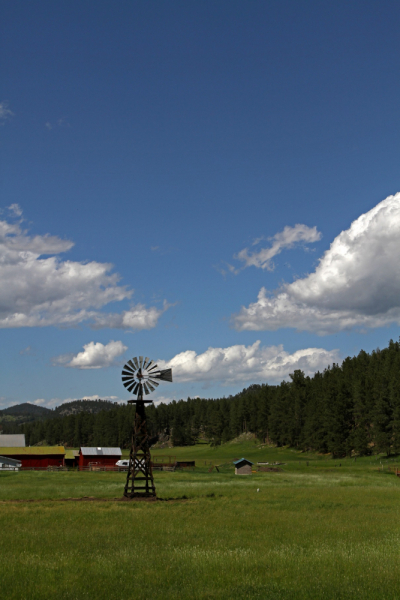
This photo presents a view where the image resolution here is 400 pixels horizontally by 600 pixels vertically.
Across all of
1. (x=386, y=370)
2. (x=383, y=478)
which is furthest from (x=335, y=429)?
(x=383, y=478)

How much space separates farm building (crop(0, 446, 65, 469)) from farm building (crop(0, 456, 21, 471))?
4.02m

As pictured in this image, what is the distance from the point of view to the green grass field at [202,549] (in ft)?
45.9

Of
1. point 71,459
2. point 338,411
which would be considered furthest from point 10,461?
point 338,411

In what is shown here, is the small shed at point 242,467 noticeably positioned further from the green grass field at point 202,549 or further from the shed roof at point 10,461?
the shed roof at point 10,461

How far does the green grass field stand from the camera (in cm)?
1400

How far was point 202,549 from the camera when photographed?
19.4 meters

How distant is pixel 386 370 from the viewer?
111250 millimetres

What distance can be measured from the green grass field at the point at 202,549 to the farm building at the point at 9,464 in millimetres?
54570

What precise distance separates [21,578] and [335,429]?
100115mm

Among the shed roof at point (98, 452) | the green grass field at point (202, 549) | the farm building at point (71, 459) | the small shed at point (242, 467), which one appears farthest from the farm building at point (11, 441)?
the green grass field at point (202, 549)

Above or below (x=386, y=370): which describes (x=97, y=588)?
below

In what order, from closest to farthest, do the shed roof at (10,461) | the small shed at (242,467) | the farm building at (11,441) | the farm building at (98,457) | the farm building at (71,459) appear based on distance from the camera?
the small shed at (242,467) → the shed roof at (10,461) → the farm building at (98,457) → the farm building at (71,459) → the farm building at (11,441)

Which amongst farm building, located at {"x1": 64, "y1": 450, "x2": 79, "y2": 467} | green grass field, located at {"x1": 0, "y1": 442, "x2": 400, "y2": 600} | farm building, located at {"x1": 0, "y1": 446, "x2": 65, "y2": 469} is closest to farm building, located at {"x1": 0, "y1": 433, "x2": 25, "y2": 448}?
farm building, located at {"x1": 0, "y1": 446, "x2": 65, "y2": 469}

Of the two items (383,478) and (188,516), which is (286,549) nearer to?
(188,516)
